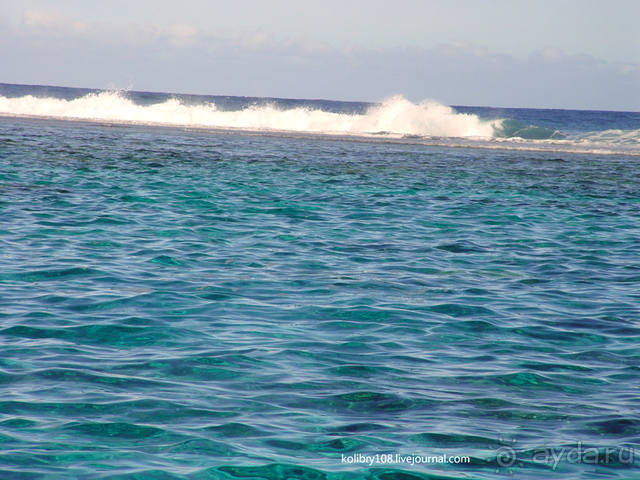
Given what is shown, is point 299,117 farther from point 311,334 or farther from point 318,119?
point 311,334

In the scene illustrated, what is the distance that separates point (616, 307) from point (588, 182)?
51.7ft

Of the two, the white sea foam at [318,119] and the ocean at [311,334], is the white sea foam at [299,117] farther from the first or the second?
the ocean at [311,334]

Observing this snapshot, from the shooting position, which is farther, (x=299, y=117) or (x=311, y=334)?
(x=299, y=117)

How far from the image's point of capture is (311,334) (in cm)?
746

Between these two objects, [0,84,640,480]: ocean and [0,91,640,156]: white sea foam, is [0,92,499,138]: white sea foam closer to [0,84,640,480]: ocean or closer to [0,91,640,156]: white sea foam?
[0,91,640,156]: white sea foam

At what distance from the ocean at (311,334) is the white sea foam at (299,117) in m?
31.7

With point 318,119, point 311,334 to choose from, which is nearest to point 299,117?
point 318,119

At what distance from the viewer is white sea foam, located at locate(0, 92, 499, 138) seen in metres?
49.7

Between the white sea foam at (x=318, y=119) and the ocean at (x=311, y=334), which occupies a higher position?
the white sea foam at (x=318, y=119)

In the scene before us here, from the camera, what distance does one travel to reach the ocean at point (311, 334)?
16.3 feet

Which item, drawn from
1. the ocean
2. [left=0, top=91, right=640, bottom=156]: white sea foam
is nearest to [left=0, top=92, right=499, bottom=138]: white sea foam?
[left=0, top=91, right=640, bottom=156]: white sea foam

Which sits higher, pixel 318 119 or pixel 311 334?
pixel 318 119

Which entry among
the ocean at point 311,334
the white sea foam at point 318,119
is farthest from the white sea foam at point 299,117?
the ocean at point 311,334

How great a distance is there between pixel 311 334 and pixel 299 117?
43.7 metres
